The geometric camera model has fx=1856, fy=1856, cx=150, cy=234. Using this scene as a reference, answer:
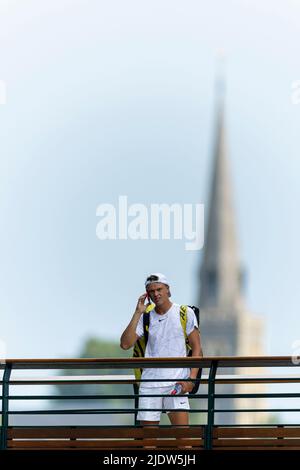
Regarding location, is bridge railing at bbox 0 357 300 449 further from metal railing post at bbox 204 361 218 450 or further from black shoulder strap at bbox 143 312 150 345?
black shoulder strap at bbox 143 312 150 345

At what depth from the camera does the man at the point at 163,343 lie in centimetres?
1661

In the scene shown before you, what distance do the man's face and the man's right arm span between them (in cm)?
16

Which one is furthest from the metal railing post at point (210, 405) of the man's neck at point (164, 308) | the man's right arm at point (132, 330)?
the man's right arm at point (132, 330)

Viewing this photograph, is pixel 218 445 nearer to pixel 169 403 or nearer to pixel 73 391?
pixel 169 403

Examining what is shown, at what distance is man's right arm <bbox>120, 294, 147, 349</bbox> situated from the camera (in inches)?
653

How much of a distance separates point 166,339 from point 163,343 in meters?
0.05

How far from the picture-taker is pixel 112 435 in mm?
16938

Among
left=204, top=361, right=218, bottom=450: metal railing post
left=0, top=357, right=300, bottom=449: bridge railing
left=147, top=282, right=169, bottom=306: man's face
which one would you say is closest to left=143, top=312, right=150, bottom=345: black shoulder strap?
left=147, top=282, right=169, bottom=306: man's face

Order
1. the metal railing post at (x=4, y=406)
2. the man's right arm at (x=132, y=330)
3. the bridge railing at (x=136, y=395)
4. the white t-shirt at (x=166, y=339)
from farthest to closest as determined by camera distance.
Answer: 1. the metal railing post at (x=4, y=406)
2. the white t-shirt at (x=166, y=339)
3. the man's right arm at (x=132, y=330)
4. the bridge railing at (x=136, y=395)

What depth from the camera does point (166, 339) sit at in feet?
55.2

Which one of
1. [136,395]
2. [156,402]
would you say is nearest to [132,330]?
[136,395]

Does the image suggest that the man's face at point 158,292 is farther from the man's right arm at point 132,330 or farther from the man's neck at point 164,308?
the man's right arm at point 132,330
